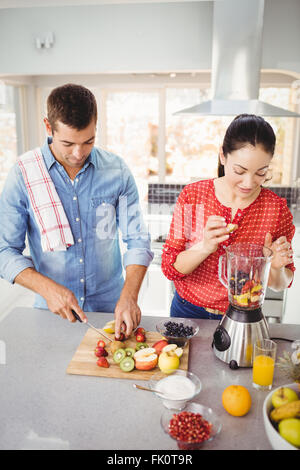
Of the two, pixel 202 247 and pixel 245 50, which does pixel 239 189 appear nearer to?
pixel 202 247

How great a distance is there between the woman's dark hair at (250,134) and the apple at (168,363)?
27.0 inches

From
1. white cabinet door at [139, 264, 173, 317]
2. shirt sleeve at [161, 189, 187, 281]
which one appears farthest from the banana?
white cabinet door at [139, 264, 173, 317]

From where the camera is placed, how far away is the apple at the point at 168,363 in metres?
1.19

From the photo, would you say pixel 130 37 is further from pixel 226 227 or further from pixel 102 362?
pixel 102 362

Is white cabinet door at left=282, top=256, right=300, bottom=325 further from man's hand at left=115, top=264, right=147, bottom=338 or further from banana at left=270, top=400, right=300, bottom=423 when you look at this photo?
banana at left=270, top=400, right=300, bottom=423

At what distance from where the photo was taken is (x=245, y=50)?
117 inches

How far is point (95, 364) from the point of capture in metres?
1.24

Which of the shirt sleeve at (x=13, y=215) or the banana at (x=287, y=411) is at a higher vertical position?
the shirt sleeve at (x=13, y=215)

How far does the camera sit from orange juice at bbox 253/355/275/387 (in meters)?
1.12

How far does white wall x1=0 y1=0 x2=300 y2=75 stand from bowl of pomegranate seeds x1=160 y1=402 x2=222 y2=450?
10.4ft

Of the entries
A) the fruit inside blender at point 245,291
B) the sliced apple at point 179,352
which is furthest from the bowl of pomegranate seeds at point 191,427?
the fruit inside blender at point 245,291

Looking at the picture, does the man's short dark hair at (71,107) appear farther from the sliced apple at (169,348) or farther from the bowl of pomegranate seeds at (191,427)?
the bowl of pomegranate seeds at (191,427)
